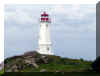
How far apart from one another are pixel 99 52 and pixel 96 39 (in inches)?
28.0

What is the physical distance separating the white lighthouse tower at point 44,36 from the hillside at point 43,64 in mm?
962

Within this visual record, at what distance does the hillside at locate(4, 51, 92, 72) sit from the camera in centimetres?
2031

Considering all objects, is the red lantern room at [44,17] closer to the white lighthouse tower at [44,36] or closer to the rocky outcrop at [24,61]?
the white lighthouse tower at [44,36]

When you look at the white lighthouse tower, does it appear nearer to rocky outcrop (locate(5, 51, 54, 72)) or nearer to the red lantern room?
the red lantern room

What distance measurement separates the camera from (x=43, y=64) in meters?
20.5

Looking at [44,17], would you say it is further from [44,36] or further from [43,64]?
[43,64]

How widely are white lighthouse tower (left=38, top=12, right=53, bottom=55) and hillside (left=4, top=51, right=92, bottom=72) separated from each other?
3.16ft

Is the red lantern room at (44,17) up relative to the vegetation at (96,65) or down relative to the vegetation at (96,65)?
up

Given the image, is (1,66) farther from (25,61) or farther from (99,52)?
(99,52)

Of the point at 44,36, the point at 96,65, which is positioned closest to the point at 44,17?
the point at 44,36

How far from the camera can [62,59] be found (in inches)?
808

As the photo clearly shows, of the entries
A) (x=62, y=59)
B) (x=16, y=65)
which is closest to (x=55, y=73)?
(x=62, y=59)

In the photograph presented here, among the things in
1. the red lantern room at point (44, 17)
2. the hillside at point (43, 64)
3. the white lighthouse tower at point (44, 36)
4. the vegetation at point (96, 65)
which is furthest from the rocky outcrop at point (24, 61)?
the vegetation at point (96, 65)

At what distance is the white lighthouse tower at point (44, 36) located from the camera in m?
21.9
